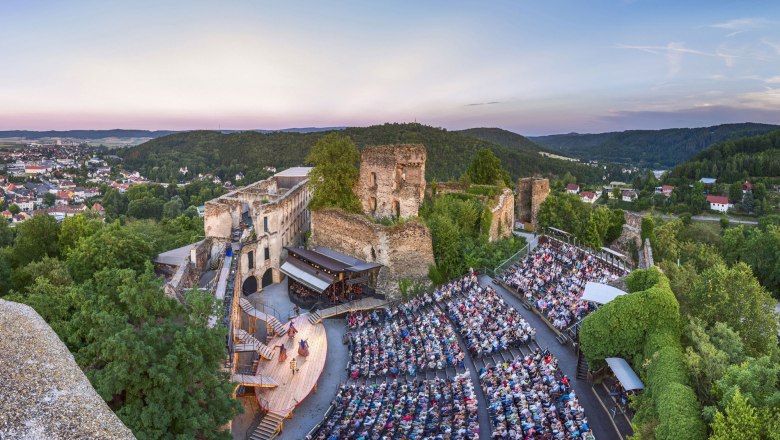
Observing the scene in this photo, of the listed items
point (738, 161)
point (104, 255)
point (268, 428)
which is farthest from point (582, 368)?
point (738, 161)

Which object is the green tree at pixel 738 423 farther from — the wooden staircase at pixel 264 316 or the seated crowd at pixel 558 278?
the wooden staircase at pixel 264 316

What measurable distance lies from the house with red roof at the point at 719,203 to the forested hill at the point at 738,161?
18223 millimetres

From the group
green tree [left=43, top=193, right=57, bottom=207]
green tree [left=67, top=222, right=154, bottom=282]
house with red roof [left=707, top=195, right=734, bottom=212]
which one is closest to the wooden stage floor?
green tree [left=67, top=222, right=154, bottom=282]

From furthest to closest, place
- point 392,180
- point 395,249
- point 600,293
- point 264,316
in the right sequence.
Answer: point 392,180 < point 395,249 < point 264,316 < point 600,293

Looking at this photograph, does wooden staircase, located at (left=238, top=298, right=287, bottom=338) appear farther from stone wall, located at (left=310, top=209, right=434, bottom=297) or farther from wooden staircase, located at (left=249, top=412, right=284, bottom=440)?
wooden staircase, located at (left=249, top=412, right=284, bottom=440)

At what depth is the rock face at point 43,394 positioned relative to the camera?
768 centimetres

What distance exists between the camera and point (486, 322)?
2458 cm

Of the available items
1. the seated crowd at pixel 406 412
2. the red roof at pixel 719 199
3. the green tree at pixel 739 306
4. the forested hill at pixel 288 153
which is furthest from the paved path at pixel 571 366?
the red roof at pixel 719 199

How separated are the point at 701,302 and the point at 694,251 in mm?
25803

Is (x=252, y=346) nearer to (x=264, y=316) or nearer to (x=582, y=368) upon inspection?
(x=264, y=316)

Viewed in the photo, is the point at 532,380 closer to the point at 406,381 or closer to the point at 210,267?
the point at 406,381

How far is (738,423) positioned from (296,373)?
735 inches

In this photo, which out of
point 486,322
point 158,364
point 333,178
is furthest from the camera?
point 333,178

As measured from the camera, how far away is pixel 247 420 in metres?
21.4
